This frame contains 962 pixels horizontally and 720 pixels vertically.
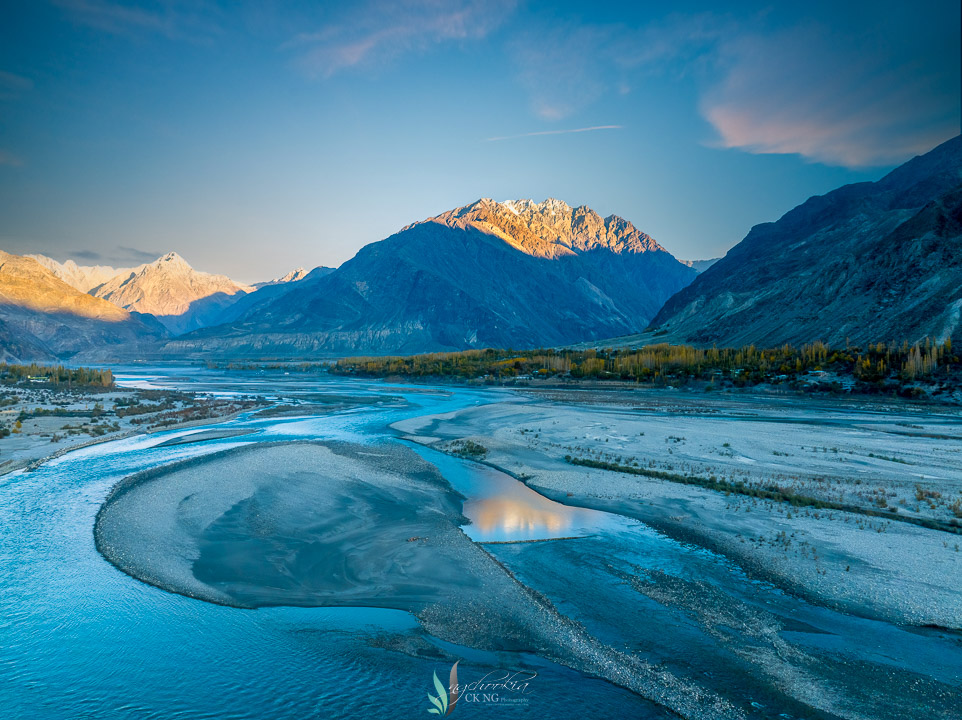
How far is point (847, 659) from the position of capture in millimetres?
9359

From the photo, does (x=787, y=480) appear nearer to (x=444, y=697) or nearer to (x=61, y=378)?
(x=444, y=697)

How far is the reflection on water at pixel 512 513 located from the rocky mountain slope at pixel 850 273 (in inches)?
2111

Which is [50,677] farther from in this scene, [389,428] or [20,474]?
[389,428]

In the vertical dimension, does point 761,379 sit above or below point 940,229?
below

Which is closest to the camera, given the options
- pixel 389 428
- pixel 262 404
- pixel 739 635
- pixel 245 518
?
pixel 739 635

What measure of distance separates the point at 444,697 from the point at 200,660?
15.6ft

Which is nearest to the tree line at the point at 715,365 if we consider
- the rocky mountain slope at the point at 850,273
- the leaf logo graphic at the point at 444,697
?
the rocky mountain slope at the point at 850,273

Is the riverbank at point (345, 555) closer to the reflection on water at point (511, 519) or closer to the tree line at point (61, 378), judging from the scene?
the reflection on water at point (511, 519)

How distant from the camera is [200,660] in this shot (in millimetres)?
9547

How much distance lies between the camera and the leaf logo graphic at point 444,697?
828cm

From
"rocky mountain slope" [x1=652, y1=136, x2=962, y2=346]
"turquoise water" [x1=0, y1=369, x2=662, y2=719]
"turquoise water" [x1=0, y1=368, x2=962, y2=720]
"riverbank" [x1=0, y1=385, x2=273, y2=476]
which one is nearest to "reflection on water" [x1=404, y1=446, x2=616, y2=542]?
"turquoise water" [x1=0, y1=368, x2=962, y2=720]

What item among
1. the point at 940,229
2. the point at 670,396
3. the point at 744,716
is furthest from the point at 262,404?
the point at 940,229

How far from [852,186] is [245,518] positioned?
563ft

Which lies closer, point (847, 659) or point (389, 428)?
point (847, 659)
